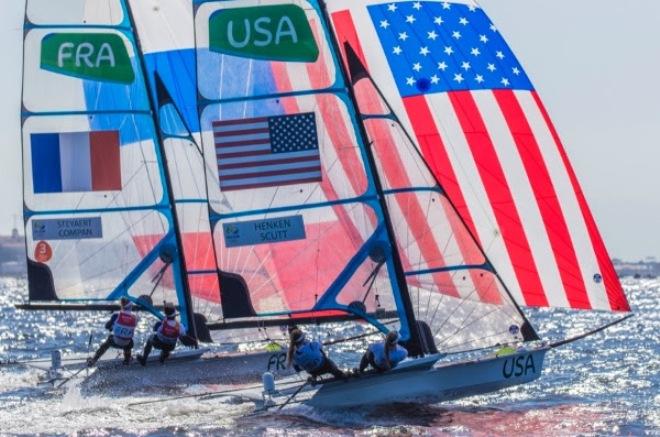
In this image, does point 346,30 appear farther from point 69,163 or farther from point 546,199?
point 69,163

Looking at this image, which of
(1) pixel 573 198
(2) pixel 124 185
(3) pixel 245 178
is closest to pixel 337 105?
(3) pixel 245 178

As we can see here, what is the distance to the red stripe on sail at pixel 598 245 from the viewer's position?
20.2 m

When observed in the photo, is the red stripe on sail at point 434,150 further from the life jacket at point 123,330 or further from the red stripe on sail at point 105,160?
the red stripe on sail at point 105,160

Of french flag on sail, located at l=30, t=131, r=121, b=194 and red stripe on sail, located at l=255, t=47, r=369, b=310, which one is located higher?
french flag on sail, located at l=30, t=131, r=121, b=194

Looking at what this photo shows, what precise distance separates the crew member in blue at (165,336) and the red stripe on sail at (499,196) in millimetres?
5521

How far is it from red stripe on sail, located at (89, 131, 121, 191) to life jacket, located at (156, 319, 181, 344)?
3.59 metres

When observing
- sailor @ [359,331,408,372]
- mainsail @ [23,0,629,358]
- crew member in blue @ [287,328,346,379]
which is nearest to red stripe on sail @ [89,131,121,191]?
mainsail @ [23,0,629,358]

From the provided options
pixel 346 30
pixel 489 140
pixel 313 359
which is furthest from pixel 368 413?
pixel 346 30

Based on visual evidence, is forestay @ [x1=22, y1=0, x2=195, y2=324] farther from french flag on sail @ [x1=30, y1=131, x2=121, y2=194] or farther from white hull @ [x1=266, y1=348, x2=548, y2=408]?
white hull @ [x1=266, y1=348, x2=548, y2=408]

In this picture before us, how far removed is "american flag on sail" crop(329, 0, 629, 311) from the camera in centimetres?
2067

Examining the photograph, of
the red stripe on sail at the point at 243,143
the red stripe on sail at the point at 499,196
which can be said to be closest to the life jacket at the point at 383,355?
the red stripe on sail at the point at 499,196

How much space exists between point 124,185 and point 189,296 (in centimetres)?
229

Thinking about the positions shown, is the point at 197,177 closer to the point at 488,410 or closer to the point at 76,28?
the point at 76,28

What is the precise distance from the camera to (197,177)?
27.3 metres
